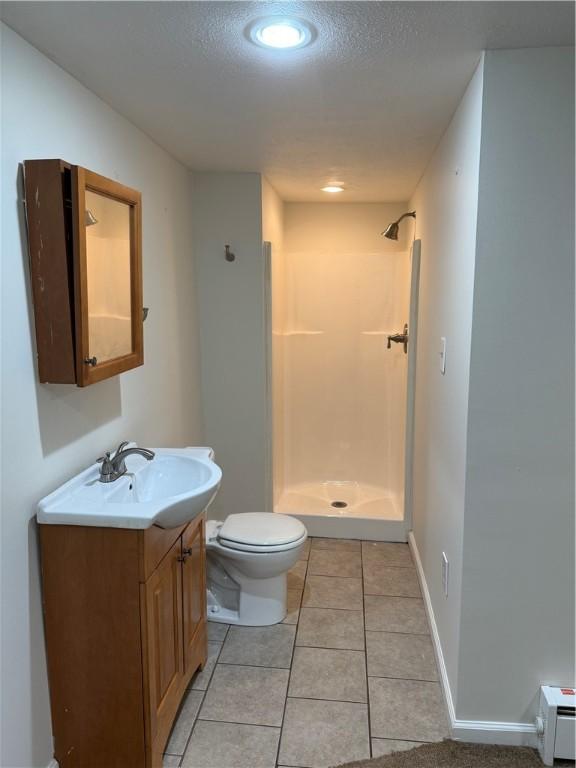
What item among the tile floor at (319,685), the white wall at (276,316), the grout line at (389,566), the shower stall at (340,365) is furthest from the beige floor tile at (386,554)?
the white wall at (276,316)

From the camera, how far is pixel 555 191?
171 centimetres

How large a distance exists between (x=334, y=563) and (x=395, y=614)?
58 cm

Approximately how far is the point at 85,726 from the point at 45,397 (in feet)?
3.21

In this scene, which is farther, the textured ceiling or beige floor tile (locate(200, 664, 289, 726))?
beige floor tile (locate(200, 664, 289, 726))

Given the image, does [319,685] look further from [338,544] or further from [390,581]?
[338,544]

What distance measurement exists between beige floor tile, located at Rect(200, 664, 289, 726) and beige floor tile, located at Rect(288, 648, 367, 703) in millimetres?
61

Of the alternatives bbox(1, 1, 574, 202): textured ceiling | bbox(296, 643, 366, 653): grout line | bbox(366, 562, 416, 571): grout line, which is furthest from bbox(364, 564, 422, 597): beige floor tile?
bbox(1, 1, 574, 202): textured ceiling

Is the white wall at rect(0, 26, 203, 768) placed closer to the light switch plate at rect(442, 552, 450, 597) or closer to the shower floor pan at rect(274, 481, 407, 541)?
the light switch plate at rect(442, 552, 450, 597)

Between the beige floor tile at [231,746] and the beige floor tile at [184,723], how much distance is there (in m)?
0.03

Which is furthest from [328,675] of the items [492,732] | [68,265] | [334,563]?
[68,265]

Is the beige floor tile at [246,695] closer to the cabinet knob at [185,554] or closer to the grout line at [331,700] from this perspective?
the grout line at [331,700]

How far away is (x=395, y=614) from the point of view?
2.77m

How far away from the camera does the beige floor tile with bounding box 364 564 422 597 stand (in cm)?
297

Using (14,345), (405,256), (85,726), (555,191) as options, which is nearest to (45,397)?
(14,345)
